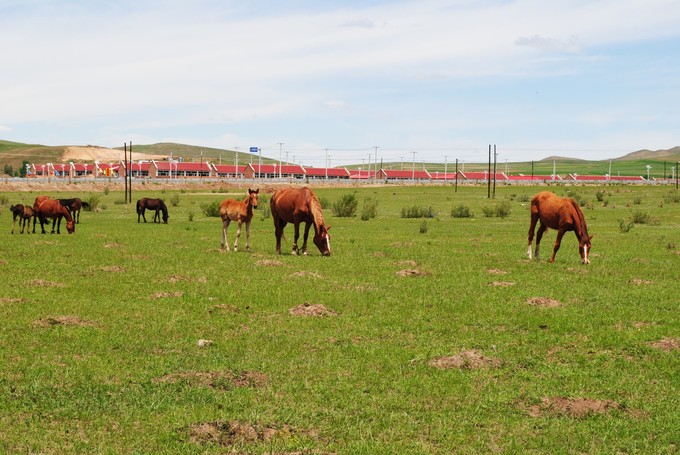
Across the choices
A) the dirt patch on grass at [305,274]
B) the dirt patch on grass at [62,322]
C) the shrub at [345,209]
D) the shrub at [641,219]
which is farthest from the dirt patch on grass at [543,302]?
the shrub at [345,209]

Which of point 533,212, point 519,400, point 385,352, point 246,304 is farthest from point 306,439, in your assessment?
point 533,212

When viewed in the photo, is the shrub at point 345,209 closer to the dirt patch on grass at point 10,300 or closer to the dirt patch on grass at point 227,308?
the dirt patch on grass at point 227,308

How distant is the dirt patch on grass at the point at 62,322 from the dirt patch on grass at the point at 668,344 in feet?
32.4

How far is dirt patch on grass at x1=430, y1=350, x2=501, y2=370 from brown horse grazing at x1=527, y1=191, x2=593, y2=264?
12027 mm

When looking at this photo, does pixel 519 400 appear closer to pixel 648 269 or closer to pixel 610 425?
pixel 610 425

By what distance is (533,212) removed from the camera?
24.6 m

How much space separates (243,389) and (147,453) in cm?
224

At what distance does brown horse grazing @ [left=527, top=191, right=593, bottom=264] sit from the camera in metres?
22.5

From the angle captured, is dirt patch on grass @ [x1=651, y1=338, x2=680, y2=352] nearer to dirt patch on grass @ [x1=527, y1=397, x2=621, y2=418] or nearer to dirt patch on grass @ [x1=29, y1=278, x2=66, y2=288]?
dirt patch on grass @ [x1=527, y1=397, x2=621, y2=418]

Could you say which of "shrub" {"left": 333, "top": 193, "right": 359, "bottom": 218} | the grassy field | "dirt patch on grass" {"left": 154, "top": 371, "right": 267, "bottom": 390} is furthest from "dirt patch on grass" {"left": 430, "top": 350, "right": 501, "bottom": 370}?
"shrub" {"left": 333, "top": 193, "right": 359, "bottom": 218}

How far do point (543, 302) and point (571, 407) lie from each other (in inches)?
272

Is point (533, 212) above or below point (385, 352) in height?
Result: above

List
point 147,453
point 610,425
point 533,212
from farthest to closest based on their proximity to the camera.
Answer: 1. point 533,212
2. point 610,425
3. point 147,453

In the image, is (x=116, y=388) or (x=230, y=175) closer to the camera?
(x=116, y=388)
